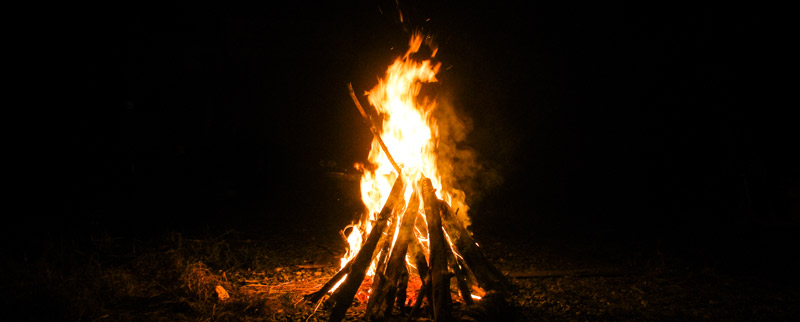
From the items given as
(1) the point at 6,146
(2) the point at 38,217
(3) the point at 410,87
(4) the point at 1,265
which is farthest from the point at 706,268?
(1) the point at 6,146

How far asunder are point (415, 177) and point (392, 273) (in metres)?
1.28

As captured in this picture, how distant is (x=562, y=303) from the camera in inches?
184

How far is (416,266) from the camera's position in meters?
4.95

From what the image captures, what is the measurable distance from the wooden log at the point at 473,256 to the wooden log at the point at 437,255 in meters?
0.13

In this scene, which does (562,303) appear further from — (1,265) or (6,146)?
(6,146)

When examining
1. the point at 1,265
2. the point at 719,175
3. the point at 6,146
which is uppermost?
the point at 6,146

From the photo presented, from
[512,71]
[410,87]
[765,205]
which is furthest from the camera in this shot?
[512,71]

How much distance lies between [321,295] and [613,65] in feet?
30.6

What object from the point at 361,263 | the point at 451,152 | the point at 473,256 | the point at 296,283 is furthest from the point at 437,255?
the point at 451,152

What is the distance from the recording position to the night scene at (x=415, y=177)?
4.68 metres

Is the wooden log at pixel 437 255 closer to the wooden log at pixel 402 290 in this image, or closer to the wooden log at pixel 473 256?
the wooden log at pixel 473 256

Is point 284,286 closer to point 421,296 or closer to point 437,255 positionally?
point 421,296

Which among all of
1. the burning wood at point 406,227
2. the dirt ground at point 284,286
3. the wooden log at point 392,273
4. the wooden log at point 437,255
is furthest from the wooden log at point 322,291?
the wooden log at point 437,255

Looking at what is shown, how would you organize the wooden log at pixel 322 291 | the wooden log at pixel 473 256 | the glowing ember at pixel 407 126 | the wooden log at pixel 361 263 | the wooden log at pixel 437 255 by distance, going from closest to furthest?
1. the wooden log at pixel 437 255
2. the wooden log at pixel 361 263
3. the wooden log at pixel 322 291
4. the wooden log at pixel 473 256
5. the glowing ember at pixel 407 126
